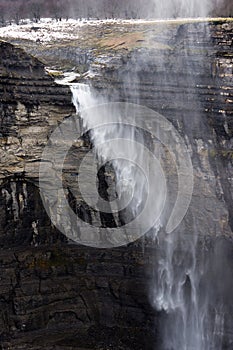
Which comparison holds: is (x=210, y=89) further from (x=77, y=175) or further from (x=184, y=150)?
(x=77, y=175)

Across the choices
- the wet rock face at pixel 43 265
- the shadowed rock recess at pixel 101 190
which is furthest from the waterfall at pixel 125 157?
the wet rock face at pixel 43 265

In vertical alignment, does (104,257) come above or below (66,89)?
below

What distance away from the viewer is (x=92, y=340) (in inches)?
879

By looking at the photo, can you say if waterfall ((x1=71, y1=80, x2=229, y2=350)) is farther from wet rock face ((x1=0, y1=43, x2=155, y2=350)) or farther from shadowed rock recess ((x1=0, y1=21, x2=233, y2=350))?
wet rock face ((x1=0, y1=43, x2=155, y2=350))

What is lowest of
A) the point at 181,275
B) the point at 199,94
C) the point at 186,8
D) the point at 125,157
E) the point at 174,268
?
the point at 181,275

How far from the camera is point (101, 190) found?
23.0 meters

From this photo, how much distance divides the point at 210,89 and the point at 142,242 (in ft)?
26.0

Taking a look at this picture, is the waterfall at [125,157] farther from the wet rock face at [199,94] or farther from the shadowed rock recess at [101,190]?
the wet rock face at [199,94]

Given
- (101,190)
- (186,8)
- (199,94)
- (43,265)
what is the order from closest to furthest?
(199,94)
(43,265)
(101,190)
(186,8)

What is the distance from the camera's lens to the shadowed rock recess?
20.9m

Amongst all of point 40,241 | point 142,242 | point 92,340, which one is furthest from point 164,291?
point 40,241

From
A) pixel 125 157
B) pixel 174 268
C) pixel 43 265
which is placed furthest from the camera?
pixel 174 268

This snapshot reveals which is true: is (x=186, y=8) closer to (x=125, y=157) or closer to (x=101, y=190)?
(x=125, y=157)

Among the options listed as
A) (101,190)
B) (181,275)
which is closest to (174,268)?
(181,275)
